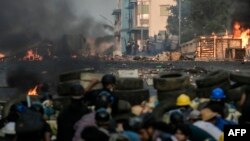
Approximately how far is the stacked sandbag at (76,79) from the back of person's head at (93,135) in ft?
24.8

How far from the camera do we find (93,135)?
845cm

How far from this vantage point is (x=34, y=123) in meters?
9.85

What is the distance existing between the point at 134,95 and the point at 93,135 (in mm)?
8205

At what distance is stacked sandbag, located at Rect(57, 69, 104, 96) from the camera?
1714 centimetres

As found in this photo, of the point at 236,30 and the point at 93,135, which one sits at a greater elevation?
the point at 236,30

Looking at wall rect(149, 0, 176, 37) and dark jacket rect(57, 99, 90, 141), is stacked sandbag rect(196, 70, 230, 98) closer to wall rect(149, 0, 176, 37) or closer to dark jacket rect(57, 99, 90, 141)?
dark jacket rect(57, 99, 90, 141)

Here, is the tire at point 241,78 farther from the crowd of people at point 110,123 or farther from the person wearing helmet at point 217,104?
the person wearing helmet at point 217,104

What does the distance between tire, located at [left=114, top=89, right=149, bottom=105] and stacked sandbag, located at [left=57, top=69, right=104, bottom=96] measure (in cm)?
63

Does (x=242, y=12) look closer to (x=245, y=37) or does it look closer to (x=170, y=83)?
(x=245, y=37)

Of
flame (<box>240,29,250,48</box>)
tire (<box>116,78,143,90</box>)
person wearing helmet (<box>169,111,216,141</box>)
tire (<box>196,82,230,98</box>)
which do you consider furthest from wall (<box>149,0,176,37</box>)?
person wearing helmet (<box>169,111,216,141</box>)

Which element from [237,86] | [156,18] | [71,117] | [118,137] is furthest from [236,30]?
[156,18]

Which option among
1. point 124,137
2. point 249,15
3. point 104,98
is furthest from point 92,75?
point 249,15

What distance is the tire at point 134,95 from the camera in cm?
1642

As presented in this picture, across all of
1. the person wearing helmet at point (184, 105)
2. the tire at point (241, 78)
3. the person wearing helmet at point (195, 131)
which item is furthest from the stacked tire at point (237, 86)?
the person wearing helmet at point (195, 131)
